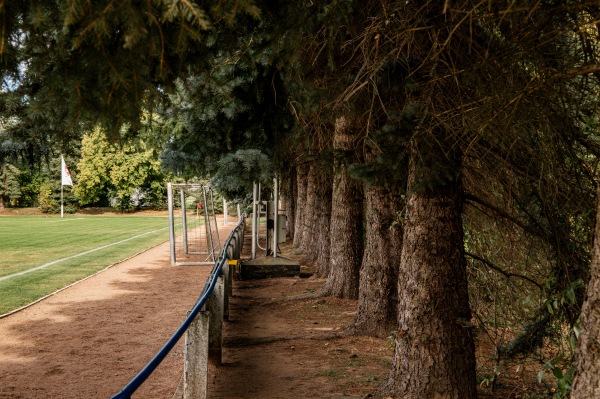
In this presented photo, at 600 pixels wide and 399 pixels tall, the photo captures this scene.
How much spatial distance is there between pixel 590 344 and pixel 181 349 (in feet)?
22.2

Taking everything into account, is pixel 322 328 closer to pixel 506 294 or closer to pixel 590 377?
pixel 506 294

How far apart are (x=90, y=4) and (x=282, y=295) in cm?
1161

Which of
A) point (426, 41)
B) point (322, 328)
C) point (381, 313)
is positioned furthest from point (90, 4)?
point (322, 328)

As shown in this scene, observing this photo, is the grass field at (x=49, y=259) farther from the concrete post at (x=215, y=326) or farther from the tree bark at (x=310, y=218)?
the tree bark at (x=310, y=218)

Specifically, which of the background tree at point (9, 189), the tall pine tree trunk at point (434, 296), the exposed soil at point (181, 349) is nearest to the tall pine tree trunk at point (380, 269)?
the exposed soil at point (181, 349)

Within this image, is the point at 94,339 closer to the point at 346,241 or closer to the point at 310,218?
the point at 346,241

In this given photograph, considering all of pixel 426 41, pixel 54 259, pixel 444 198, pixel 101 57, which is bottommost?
pixel 54 259

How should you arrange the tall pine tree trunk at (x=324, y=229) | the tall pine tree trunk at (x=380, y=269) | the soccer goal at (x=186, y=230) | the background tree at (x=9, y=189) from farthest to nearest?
the background tree at (x=9, y=189) → the soccer goal at (x=186, y=230) → the tall pine tree trunk at (x=324, y=229) → the tall pine tree trunk at (x=380, y=269)

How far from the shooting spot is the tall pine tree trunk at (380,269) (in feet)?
32.2

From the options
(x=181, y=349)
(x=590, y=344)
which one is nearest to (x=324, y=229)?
(x=181, y=349)

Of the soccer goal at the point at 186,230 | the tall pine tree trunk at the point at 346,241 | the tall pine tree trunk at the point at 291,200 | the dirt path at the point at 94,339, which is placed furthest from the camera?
the tall pine tree trunk at the point at 291,200

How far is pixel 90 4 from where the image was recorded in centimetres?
302

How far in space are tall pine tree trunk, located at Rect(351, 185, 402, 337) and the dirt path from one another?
2803 mm

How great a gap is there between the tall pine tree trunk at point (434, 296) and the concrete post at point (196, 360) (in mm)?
1851
